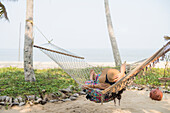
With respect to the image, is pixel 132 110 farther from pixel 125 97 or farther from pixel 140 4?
pixel 140 4

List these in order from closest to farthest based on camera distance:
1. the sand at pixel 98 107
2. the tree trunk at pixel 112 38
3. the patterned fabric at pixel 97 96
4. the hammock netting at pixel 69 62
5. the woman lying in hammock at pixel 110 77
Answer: the patterned fabric at pixel 97 96, the woman lying in hammock at pixel 110 77, the sand at pixel 98 107, the hammock netting at pixel 69 62, the tree trunk at pixel 112 38

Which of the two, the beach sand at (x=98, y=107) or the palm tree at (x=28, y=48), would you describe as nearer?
the beach sand at (x=98, y=107)

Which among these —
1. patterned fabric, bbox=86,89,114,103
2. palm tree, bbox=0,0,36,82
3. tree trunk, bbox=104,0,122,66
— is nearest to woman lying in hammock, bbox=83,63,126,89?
patterned fabric, bbox=86,89,114,103

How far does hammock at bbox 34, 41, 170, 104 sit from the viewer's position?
1858mm

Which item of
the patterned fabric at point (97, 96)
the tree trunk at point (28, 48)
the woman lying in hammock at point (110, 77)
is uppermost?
the tree trunk at point (28, 48)

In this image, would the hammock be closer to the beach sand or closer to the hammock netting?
the hammock netting

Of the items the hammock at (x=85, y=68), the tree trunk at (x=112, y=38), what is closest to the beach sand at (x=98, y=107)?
the hammock at (x=85, y=68)

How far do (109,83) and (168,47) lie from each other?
83 centimetres

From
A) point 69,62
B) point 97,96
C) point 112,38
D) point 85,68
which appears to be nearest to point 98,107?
point 97,96

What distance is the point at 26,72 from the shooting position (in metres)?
3.91

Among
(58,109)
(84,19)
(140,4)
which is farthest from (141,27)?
(58,109)

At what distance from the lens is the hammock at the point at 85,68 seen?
6.10 feet

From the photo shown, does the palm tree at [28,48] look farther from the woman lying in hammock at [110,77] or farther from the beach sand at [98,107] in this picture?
the woman lying in hammock at [110,77]

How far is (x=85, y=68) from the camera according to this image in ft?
10.5
